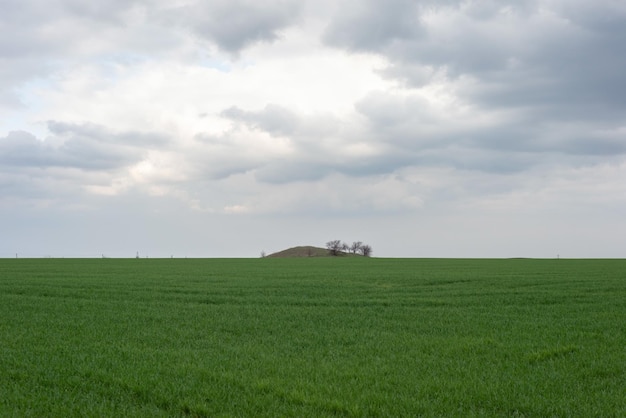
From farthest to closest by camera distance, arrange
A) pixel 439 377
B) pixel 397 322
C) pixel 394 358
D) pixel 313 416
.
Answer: pixel 397 322 → pixel 394 358 → pixel 439 377 → pixel 313 416

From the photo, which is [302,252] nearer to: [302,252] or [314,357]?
[302,252]

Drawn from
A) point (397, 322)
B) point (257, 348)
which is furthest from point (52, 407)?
point (397, 322)

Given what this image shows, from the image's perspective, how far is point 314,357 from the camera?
11.2 meters

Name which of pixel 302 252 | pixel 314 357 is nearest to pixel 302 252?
pixel 302 252

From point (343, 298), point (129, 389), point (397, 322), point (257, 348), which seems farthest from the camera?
point (343, 298)

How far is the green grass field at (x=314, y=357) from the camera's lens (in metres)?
8.10

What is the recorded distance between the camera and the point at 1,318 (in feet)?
54.9

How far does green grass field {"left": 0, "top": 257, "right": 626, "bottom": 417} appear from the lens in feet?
26.6

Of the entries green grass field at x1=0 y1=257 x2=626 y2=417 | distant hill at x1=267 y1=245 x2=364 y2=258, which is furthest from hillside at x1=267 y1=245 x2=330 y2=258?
green grass field at x1=0 y1=257 x2=626 y2=417

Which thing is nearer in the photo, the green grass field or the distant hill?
the green grass field

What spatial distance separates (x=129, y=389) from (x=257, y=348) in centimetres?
365

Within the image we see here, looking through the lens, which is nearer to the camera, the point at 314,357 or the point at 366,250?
the point at 314,357

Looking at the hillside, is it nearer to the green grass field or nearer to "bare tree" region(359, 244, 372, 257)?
"bare tree" region(359, 244, 372, 257)

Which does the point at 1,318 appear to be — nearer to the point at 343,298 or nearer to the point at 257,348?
the point at 257,348
